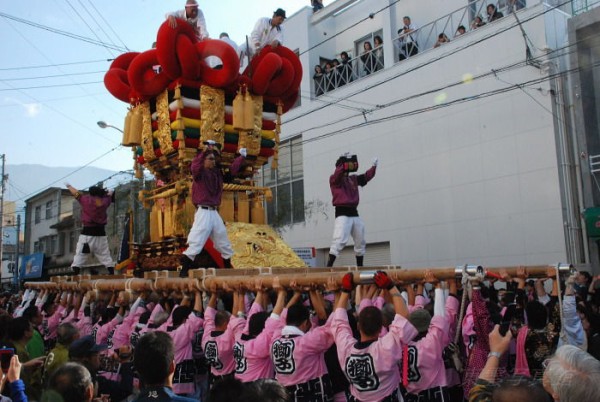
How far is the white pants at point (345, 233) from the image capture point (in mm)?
7234

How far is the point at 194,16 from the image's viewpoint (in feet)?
26.5

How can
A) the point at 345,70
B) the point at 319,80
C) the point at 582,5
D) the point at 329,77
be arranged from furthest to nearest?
the point at 319,80, the point at 329,77, the point at 345,70, the point at 582,5

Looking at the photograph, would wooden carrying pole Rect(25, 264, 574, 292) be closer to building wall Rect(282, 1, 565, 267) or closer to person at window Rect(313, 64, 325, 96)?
building wall Rect(282, 1, 565, 267)

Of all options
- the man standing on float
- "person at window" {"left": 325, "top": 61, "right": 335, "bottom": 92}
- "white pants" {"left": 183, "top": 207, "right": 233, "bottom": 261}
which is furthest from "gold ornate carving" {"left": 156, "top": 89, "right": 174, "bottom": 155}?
"person at window" {"left": 325, "top": 61, "right": 335, "bottom": 92}

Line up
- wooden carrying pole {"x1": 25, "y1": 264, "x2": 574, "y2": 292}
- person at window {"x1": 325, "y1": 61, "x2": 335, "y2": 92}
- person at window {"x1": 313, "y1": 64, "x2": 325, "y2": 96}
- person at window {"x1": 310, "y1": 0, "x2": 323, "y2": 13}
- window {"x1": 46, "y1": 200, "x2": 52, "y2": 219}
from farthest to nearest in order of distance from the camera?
window {"x1": 46, "y1": 200, "x2": 52, "y2": 219} < person at window {"x1": 310, "y1": 0, "x2": 323, "y2": 13} < person at window {"x1": 313, "y1": 64, "x2": 325, "y2": 96} < person at window {"x1": 325, "y1": 61, "x2": 335, "y2": 92} < wooden carrying pole {"x1": 25, "y1": 264, "x2": 574, "y2": 292}

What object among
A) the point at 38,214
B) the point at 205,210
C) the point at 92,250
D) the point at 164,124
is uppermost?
the point at 38,214

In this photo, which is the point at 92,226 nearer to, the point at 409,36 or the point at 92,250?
the point at 92,250

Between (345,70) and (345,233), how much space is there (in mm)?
8359

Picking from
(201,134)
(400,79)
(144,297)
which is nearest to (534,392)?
(144,297)

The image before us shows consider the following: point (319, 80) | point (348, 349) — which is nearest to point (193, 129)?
point (348, 349)

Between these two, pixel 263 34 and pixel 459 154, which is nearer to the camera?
pixel 263 34

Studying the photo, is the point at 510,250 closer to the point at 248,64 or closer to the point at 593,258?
the point at 593,258

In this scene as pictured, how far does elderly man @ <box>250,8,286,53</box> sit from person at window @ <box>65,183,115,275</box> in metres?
3.39

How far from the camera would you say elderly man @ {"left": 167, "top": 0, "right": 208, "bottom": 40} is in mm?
7922
